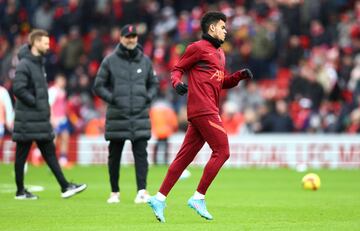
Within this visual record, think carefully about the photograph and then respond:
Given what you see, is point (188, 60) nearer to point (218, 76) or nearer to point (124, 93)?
point (218, 76)

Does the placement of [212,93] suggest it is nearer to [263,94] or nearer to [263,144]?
[263,144]

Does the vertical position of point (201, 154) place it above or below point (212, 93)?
below

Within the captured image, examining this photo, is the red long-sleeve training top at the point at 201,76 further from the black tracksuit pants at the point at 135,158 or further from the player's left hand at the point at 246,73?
the black tracksuit pants at the point at 135,158

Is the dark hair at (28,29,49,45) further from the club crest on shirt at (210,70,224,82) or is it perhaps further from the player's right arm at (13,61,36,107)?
the club crest on shirt at (210,70,224,82)

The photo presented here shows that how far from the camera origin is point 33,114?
16.4 meters

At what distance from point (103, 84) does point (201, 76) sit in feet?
10.8

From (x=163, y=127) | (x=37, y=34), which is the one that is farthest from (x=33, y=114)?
(x=163, y=127)

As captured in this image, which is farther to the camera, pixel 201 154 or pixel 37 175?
pixel 201 154

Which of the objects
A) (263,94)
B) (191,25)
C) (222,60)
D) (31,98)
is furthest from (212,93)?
(191,25)

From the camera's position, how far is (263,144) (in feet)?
89.0

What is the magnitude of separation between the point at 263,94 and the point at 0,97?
34.2ft

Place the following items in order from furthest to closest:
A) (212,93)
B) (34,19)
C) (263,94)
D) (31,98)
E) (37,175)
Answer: (34,19), (263,94), (37,175), (31,98), (212,93)

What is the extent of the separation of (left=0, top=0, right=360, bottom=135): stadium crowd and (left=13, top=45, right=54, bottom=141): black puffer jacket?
1246 centimetres

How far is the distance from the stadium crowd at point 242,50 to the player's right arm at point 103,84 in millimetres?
12475
